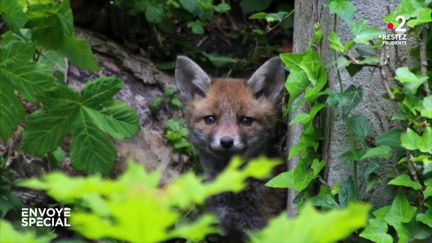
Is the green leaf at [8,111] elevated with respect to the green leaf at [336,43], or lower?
lower

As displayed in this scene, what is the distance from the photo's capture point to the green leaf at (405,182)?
3.90 metres

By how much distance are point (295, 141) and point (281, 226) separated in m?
4.08

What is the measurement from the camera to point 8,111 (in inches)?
167

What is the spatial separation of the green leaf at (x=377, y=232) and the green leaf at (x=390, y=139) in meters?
0.40

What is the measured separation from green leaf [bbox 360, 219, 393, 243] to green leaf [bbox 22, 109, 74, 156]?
1.76 meters

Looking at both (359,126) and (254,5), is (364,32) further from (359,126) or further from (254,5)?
(254,5)

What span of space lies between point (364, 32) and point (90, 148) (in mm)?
1677

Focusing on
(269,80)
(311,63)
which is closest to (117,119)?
(311,63)

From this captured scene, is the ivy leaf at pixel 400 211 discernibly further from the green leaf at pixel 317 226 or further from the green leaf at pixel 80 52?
the green leaf at pixel 317 226

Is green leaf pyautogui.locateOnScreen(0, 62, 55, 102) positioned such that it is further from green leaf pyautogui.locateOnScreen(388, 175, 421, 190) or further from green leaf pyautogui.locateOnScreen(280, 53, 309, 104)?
green leaf pyautogui.locateOnScreen(388, 175, 421, 190)

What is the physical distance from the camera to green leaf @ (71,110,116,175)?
442cm

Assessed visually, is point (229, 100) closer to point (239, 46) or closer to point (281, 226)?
point (239, 46)

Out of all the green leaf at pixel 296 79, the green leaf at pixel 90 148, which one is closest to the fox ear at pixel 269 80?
the green leaf at pixel 296 79

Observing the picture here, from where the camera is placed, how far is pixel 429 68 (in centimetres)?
419
